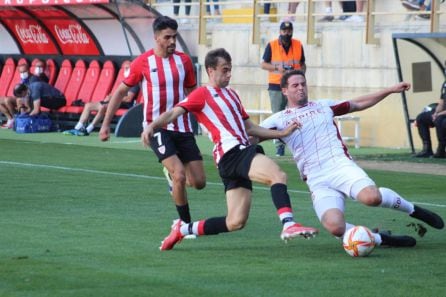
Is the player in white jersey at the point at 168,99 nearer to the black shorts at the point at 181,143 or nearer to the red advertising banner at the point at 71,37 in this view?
the black shorts at the point at 181,143

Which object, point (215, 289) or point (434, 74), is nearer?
point (215, 289)

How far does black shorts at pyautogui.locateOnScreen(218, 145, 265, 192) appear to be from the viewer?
A: 1026 cm

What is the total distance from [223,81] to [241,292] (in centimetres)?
269

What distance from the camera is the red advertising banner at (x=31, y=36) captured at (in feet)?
103

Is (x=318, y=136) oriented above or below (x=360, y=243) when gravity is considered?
above

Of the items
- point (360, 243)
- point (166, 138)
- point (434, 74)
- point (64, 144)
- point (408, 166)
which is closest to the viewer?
point (360, 243)

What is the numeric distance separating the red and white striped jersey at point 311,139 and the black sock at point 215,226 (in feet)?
2.99

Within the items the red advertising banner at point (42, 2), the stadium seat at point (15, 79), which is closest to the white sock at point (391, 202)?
the red advertising banner at point (42, 2)

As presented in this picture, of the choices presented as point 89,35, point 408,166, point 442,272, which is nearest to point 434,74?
point 408,166

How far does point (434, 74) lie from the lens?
883 inches

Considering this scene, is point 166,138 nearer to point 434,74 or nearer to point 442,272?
point 442,272

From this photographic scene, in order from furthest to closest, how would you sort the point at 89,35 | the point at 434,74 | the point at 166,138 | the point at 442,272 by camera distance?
the point at 89,35, the point at 434,74, the point at 166,138, the point at 442,272

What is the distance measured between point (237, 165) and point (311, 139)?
31.4 inches

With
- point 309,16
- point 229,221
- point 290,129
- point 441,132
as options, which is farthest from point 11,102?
point 290,129
